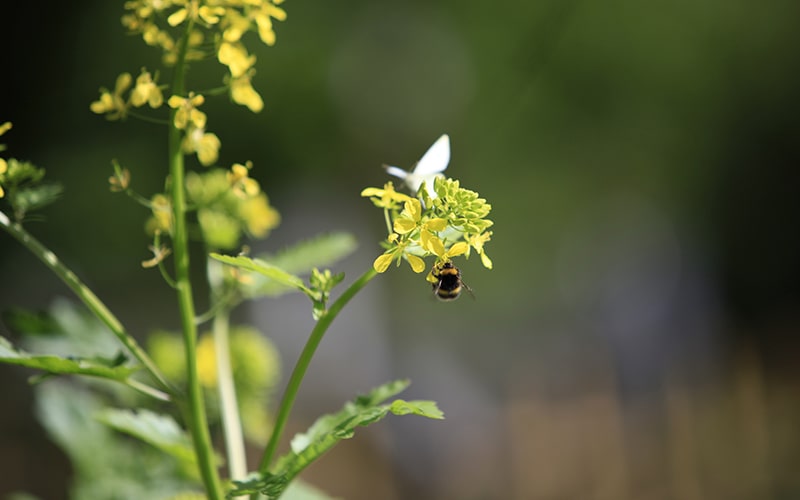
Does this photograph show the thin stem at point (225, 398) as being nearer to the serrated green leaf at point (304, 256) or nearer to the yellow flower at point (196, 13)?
the serrated green leaf at point (304, 256)

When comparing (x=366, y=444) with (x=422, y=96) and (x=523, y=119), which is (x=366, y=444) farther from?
(x=422, y=96)

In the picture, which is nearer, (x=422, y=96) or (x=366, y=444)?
(x=366, y=444)

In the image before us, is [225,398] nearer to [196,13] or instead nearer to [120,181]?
[120,181]

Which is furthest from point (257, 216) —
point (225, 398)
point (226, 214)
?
point (225, 398)

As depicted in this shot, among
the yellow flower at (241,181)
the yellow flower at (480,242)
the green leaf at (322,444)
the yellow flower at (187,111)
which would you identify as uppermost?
the yellow flower at (187,111)

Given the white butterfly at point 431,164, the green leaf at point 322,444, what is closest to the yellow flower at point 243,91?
the white butterfly at point 431,164

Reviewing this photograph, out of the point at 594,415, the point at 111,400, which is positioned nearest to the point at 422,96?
the point at 594,415

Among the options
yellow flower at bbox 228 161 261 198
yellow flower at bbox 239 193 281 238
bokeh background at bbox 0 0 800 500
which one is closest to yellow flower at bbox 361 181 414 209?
yellow flower at bbox 228 161 261 198
